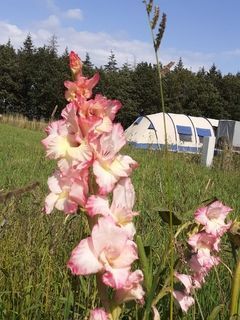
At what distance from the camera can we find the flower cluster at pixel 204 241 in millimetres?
1308

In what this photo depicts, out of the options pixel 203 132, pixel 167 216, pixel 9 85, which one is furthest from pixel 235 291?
pixel 9 85

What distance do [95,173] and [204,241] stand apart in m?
0.47

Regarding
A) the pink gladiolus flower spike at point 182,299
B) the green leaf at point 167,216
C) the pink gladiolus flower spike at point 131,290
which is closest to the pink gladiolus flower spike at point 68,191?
the pink gladiolus flower spike at point 131,290

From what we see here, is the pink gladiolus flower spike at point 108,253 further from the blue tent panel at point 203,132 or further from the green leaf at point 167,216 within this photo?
the blue tent panel at point 203,132

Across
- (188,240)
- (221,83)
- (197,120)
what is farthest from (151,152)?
(221,83)

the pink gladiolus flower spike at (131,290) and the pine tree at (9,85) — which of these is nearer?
the pink gladiolus flower spike at (131,290)

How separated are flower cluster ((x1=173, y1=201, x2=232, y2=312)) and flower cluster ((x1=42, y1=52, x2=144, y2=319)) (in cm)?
34

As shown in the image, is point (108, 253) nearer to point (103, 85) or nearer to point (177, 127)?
point (177, 127)

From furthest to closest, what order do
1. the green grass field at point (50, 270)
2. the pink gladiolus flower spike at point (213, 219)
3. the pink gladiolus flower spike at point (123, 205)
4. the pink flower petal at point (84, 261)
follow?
the green grass field at point (50, 270) < the pink gladiolus flower spike at point (213, 219) < the pink gladiolus flower spike at point (123, 205) < the pink flower petal at point (84, 261)

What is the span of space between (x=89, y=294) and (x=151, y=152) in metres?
9.47

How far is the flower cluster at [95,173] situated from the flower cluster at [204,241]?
0.34m

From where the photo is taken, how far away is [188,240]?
1.32m

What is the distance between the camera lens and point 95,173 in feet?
3.21

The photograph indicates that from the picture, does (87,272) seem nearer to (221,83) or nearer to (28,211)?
(28,211)
